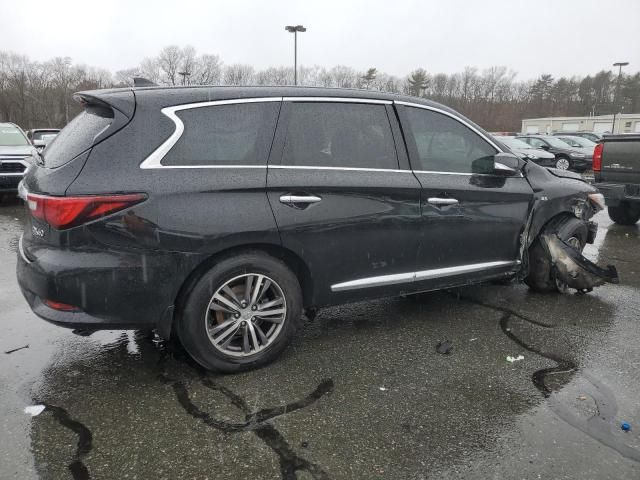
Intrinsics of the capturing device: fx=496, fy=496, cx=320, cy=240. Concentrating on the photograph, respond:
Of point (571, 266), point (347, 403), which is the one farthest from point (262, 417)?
point (571, 266)

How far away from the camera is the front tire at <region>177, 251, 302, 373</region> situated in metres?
2.97

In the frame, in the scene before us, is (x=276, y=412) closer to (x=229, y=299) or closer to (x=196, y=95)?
(x=229, y=299)

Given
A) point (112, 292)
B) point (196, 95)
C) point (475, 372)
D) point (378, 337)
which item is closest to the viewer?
point (112, 292)

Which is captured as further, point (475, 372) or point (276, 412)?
point (475, 372)

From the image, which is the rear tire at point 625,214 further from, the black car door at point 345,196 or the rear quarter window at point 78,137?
the rear quarter window at point 78,137

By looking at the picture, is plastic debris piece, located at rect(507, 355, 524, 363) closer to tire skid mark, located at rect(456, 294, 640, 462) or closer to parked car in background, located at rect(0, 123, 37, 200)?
tire skid mark, located at rect(456, 294, 640, 462)

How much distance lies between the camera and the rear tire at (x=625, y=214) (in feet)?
28.5

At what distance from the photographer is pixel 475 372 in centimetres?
329

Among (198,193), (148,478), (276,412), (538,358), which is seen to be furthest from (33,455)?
(538,358)

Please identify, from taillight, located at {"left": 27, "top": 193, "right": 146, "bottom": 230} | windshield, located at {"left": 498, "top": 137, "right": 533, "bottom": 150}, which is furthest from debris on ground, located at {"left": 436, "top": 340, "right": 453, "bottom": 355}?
windshield, located at {"left": 498, "top": 137, "right": 533, "bottom": 150}

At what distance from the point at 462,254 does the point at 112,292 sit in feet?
8.61

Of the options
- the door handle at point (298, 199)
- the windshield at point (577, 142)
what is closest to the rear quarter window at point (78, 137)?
the door handle at point (298, 199)

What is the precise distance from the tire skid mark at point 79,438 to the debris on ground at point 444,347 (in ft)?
7.63

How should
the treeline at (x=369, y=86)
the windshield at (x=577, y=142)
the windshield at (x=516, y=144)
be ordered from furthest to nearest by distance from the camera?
the treeline at (x=369, y=86)
the windshield at (x=577, y=142)
the windshield at (x=516, y=144)
